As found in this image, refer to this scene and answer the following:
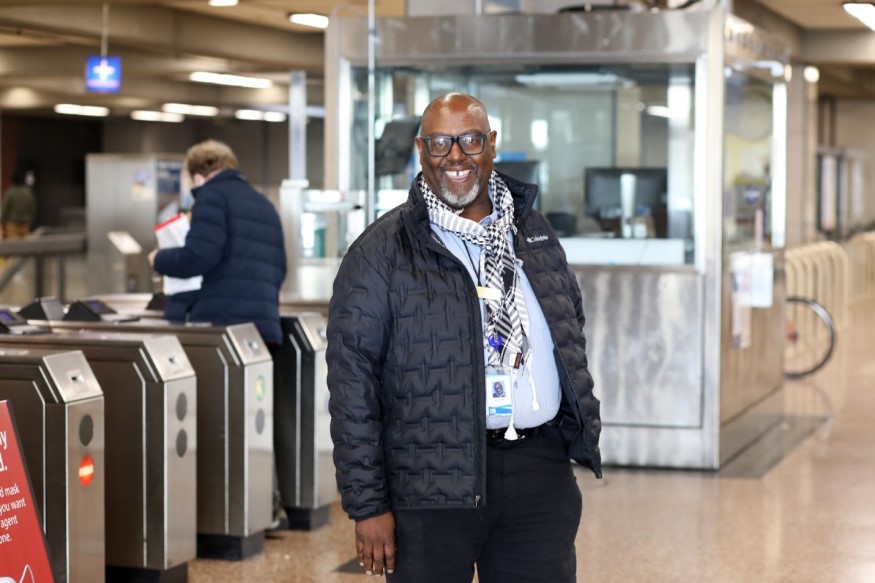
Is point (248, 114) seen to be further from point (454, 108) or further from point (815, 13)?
point (454, 108)

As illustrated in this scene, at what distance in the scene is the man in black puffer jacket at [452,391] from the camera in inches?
108

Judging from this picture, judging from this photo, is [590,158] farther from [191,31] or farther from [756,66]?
[191,31]

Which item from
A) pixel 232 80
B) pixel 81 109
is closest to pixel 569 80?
pixel 232 80

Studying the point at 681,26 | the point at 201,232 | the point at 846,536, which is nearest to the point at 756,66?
the point at 681,26

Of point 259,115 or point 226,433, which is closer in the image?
point 226,433

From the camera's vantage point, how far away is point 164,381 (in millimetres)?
4559

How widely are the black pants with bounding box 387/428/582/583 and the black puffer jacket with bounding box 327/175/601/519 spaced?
0.20 feet

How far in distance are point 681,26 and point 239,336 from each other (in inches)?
119

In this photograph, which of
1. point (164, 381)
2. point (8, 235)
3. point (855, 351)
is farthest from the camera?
point (8, 235)

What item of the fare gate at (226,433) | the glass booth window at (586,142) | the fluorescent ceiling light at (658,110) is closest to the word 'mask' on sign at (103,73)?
the glass booth window at (586,142)

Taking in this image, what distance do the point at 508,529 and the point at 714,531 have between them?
3119 mm

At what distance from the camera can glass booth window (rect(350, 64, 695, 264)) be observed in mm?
7145

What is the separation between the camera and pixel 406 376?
9.07 ft

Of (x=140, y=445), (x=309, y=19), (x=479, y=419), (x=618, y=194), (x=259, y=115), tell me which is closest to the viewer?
(x=479, y=419)
